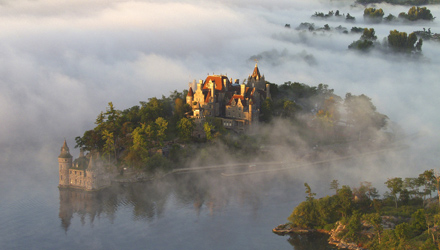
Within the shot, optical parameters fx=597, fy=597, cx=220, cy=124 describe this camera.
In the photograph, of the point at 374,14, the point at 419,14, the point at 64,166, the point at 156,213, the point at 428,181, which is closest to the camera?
the point at 428,181

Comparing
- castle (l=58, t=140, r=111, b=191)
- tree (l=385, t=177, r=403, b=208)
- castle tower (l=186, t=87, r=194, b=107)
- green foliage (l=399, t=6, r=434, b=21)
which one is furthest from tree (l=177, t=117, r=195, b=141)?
green foliage (l=399, t=6, r=434, b=21)

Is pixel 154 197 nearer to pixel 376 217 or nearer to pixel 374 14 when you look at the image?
pixel 376 217

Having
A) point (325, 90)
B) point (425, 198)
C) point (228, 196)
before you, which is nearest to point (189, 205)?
point (228, 196)

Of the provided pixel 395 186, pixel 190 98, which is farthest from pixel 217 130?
pixel 395 186

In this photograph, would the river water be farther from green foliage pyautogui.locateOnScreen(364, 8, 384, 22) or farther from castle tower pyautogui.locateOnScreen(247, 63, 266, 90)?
green foliage pyautogui.locateOnScreen(364, 8, 384, 22)

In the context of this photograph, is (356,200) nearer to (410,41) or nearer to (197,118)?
(197,118)

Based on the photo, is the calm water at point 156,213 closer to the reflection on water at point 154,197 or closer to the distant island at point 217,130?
the reflection on water at point 154,197
